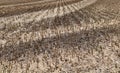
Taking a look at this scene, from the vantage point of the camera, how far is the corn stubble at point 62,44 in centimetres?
798

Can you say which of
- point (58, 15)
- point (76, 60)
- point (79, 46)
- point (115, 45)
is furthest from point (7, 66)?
point (58, 15)

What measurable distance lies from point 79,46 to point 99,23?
3.58 meters

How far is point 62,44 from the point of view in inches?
396

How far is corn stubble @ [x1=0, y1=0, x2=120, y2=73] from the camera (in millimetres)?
7984

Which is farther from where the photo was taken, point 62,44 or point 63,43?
point 63,43

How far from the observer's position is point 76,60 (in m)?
8.34

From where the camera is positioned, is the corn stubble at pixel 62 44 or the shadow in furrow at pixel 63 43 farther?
the shadow in furrow at pixel 63 43

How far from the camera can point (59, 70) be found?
7.69 meters

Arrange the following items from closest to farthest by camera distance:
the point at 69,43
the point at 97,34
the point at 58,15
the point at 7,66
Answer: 1. the point at 7,66
2. the point at 69,43
3. the point at 97,34
4. the point at 58,15

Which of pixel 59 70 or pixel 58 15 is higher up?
pixel 59 70

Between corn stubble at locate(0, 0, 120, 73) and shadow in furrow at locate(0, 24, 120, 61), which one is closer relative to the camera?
corn stubble at locate(0, 0, 120, 73)

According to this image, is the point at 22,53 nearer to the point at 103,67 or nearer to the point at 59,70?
the point at 59,70

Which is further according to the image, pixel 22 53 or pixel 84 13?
pixel 84 13

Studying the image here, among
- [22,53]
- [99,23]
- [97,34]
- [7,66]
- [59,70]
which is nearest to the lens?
[59,70]
